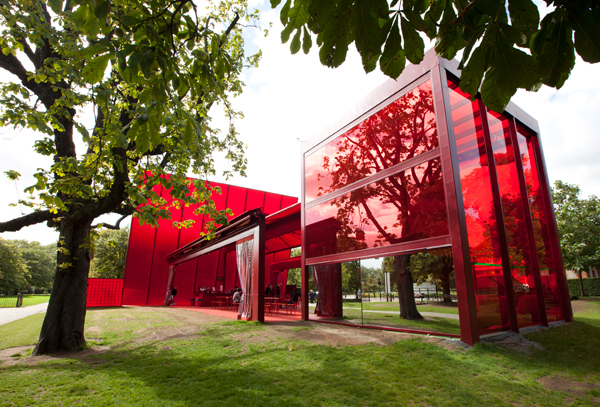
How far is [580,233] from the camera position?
66.0ft

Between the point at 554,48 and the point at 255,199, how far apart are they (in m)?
24.7

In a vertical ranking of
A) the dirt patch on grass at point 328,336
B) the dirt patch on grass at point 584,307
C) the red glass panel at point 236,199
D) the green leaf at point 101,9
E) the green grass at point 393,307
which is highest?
the red glass panel at point 236,199

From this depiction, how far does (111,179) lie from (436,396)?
7522 mm

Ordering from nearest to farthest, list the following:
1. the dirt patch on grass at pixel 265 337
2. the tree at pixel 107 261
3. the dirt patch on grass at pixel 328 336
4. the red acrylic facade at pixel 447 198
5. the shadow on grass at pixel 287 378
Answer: the shadow on grass at pixel 287 378 → the dirt patch on grass at pixel 265 337 → the dirt patch on grass at pixel 328 336 → the red acrylic facade at pixel 447 198 → the tree at pixel 107 261

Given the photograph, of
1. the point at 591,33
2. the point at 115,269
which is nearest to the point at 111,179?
the point at 591,33

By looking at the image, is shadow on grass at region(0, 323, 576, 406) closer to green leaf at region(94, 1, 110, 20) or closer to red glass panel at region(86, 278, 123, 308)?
green leaf at region(94, 1, 110, 20)

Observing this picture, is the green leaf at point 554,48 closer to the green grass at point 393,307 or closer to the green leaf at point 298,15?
the green leaf at point 298,15

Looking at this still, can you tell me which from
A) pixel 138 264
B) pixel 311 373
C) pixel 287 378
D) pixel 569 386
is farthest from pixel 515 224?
pixel 138 264

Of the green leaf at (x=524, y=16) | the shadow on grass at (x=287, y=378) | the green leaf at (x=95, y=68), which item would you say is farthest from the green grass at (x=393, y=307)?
the green leaf at (x=95, y=68)

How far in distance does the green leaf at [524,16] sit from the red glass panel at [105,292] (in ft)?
78.8

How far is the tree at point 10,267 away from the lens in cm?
3609

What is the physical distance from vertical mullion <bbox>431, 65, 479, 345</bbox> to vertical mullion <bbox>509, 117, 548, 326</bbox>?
12.5ft

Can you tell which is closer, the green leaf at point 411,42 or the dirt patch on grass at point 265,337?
the green leaf at point 411,42

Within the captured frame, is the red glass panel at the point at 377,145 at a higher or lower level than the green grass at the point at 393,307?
higher
